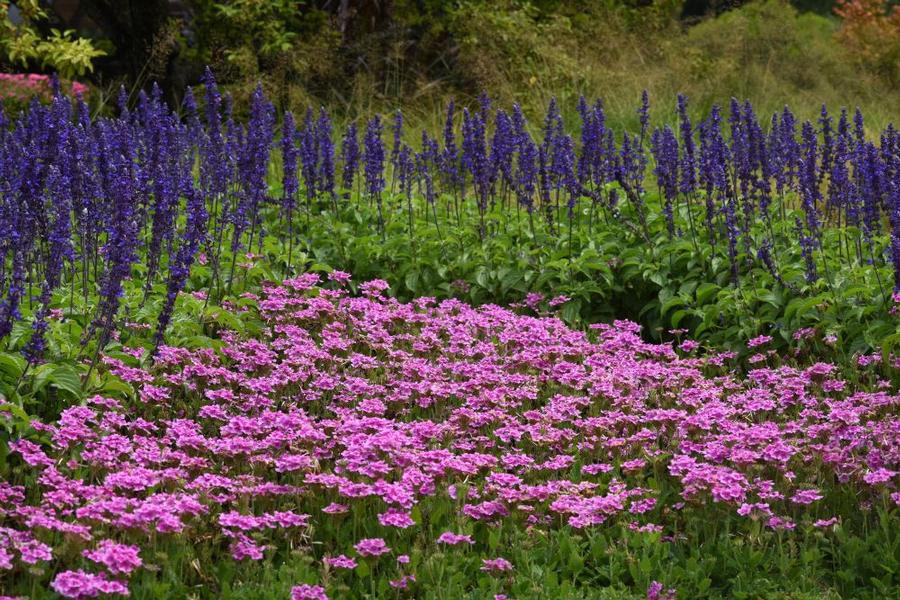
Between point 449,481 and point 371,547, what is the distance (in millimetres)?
721

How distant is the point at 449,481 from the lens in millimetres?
4465

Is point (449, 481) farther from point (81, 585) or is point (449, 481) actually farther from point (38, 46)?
point (38, 46)

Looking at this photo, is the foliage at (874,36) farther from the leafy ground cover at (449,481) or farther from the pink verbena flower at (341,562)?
the pink verbena flower at (341,562)

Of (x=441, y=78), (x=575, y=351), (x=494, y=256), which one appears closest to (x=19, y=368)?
(x=575, y=351)

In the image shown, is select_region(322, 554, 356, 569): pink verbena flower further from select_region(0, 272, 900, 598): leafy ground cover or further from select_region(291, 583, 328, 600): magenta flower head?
select_region(291, 583, 328, 600): magenta flower head

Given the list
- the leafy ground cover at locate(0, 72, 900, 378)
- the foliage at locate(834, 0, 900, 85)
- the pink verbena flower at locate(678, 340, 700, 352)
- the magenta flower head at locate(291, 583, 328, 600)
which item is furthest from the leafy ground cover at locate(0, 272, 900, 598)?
the foliage at locate(834, 0, 900, 85)

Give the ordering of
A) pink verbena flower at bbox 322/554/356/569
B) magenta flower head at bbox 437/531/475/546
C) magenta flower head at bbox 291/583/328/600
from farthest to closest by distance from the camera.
Result: magenta flower head at bbox 437/531/475/546
pink verbena flower at bbox 322/554/356/569
magenta flower head at bbox 291/583/328/600

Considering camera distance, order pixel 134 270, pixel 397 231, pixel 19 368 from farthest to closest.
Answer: pixel 397 231, pixel 134 270, pixel 19 368

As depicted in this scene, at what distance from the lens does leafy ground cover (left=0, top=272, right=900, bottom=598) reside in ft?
12.5

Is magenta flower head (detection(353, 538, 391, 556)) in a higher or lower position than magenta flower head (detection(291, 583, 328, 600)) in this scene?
higher

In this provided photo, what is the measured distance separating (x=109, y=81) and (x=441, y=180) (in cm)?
847

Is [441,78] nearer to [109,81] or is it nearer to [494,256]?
[109,81]

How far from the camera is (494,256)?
7.75 meters

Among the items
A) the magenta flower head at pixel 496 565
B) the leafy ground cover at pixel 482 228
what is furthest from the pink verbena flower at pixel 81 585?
the leafy ground cover at pixel 482 228
